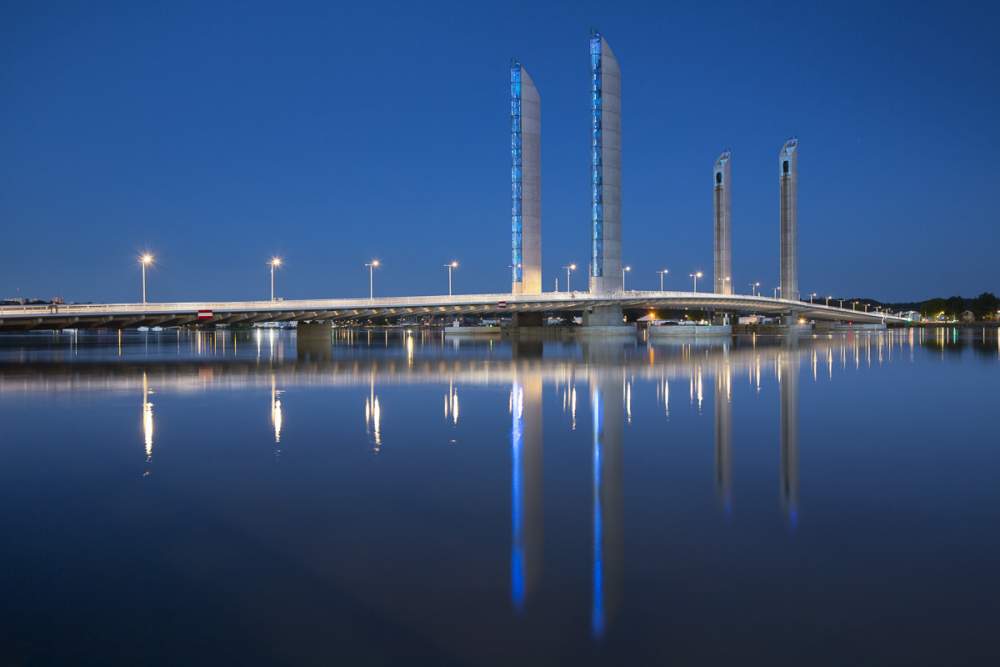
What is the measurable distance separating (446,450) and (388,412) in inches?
207

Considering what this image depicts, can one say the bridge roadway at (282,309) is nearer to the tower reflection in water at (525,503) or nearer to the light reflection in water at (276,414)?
the light reflection in water at (276,414)

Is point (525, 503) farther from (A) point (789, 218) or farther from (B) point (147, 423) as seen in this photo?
(A) point (789, 218)

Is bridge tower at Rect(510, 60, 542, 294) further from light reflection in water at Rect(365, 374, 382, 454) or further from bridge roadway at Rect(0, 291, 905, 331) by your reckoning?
light reflection in water at Rect(365, 374, 382, 454)

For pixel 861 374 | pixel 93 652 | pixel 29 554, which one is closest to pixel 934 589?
pixel 93 652

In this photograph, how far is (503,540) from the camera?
6688mm

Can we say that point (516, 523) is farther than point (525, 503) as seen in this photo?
No

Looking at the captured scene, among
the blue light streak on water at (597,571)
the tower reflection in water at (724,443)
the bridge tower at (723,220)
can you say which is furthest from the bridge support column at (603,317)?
the blue light streak on water at (597,571)

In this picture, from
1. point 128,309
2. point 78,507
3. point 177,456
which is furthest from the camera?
point 128,309

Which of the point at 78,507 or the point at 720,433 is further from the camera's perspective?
the point at 720,433

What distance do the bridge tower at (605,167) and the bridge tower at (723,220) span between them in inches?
1416

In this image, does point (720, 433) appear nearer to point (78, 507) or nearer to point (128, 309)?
point (78, 507)

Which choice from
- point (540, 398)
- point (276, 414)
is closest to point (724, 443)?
point (540, 398)

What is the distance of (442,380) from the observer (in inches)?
1008

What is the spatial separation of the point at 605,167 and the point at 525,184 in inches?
341
